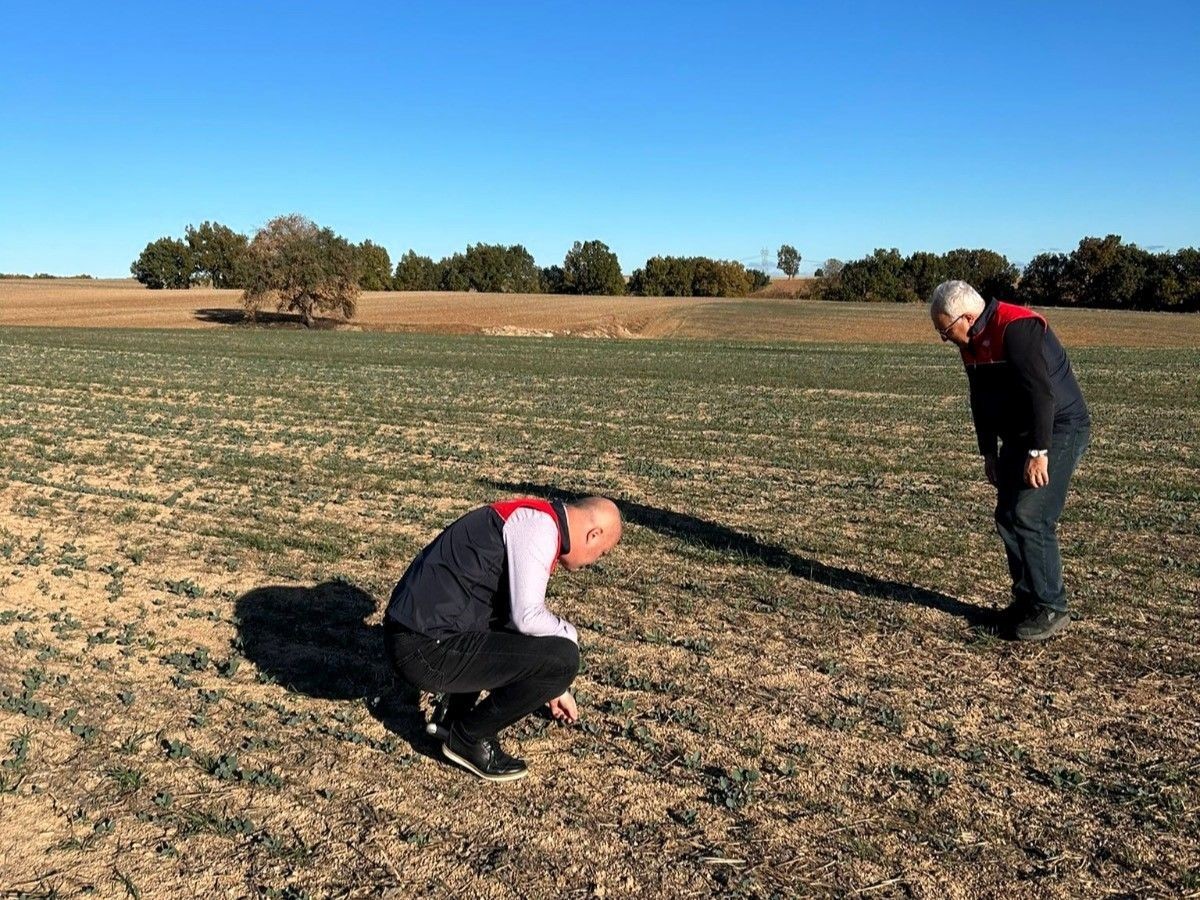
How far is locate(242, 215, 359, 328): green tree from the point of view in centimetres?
6353

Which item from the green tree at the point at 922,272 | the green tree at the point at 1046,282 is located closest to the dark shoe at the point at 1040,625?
the green tree at the point at 1046,282

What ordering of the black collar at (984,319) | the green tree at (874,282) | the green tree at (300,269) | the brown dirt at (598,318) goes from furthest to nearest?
1. the green tree at (874,282)
2. the green tree at (300,269)
3. the brown dirt at (598,318)
4. the black collar at (984,319)

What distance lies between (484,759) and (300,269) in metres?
63.5

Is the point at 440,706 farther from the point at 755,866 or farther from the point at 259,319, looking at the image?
the point at 259,319

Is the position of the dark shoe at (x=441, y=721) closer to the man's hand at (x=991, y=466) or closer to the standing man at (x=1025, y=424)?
the standing man at (x=1025, y=424)

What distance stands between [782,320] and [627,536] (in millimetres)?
61945

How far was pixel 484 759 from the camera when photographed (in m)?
4.29

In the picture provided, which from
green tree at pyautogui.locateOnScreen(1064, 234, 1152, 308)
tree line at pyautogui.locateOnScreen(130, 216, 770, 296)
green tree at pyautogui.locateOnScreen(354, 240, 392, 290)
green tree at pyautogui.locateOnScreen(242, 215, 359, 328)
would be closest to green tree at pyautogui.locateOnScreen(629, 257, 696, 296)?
tree line at pyautogui.locateOnScreen(130, 216, 770, 296)

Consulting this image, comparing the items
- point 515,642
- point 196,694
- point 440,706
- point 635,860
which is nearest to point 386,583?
point 196,694

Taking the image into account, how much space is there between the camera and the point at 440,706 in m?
4.67

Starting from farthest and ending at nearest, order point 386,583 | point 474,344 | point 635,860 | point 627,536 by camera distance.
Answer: point 474,344
point 627,536
point 386,583
point 635,860

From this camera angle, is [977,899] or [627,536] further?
[627,536]

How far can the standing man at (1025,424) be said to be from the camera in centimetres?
559

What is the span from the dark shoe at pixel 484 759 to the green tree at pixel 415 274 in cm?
12267
